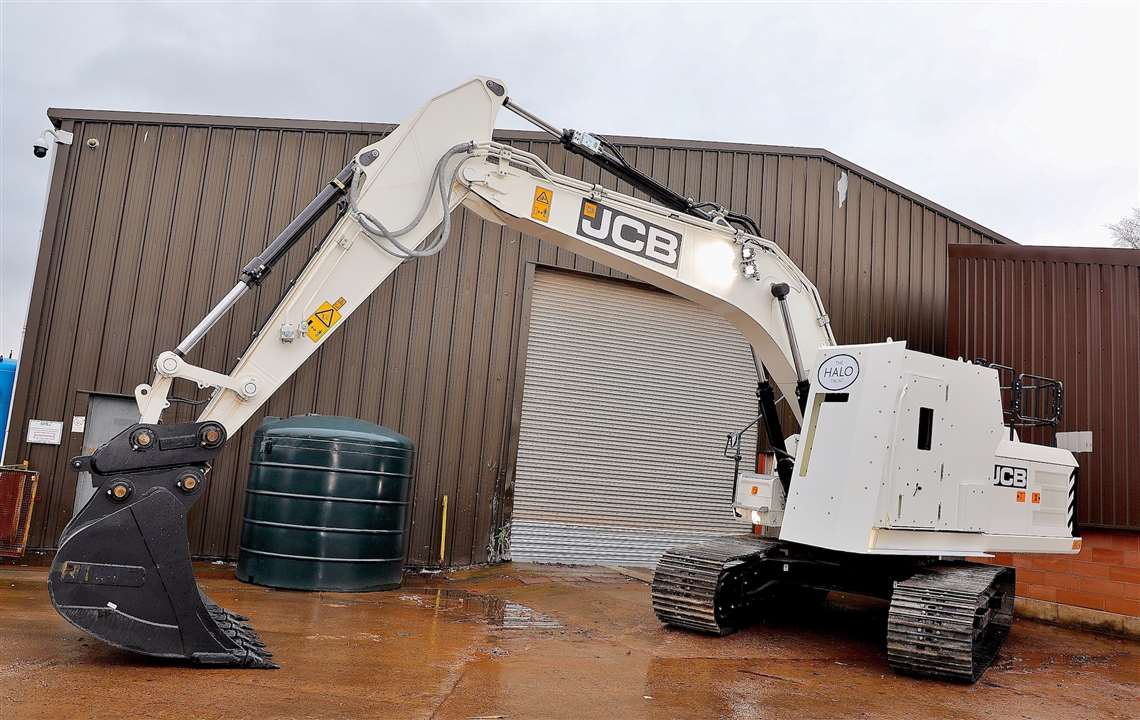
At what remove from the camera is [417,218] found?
248 inches

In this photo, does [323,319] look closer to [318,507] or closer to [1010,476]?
[318,507]

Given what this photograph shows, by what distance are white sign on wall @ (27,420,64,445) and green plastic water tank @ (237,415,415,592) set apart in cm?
316

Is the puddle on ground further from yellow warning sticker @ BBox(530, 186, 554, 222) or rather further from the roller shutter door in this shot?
yellow warning sticker @ BBox(530, 186, 554, 222)

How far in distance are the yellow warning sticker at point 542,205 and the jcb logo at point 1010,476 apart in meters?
4.47

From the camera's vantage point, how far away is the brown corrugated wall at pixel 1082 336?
9398 mm

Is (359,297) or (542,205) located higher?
(542,205)

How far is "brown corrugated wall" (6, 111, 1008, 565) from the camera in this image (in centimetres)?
1060

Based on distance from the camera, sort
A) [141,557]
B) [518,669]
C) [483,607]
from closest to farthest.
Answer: [141,557] → [518,669] → [483,607]

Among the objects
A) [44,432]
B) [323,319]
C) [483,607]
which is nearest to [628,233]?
[323,319]

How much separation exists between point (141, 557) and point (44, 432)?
22.0ft

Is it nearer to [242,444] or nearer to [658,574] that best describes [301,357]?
[658,574]

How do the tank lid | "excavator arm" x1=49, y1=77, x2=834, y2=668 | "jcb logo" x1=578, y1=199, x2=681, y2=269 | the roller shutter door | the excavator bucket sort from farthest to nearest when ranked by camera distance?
the roller shutter door
the tank lid
"jcb logo" x1=578, y1=199, x2=681, y2=269
"excavator arm" x1=49, y1=77, x2=834, y2=668
the excavator bucket

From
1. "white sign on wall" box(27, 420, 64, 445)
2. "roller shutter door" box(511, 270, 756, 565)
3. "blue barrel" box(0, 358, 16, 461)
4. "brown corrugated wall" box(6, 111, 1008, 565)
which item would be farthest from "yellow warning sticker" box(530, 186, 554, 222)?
"blue barrel" box(0, 358, 16, 461)


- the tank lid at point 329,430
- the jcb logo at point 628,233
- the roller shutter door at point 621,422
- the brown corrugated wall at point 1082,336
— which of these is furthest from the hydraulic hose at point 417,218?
the brown corrugated wall at point 1082,336
